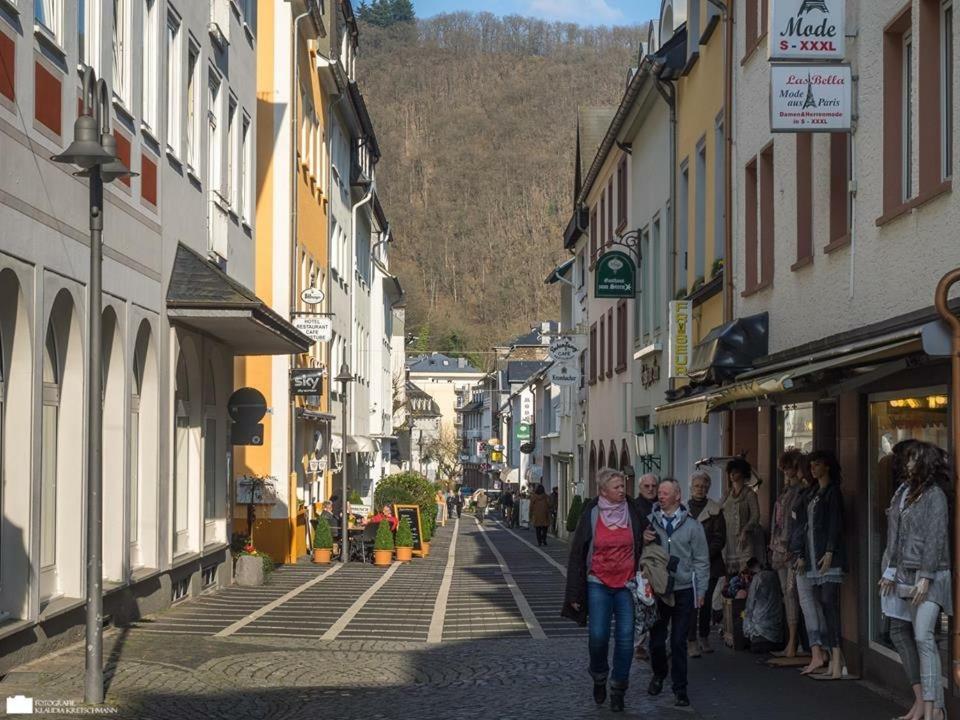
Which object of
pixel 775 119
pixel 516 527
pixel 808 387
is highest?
pixel 775 119

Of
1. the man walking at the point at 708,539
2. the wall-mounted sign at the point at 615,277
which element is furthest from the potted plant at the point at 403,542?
the man walking at the point at 708,539

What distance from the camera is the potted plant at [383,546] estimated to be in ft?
102

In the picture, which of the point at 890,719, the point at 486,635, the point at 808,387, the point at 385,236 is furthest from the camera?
the point at 385,236

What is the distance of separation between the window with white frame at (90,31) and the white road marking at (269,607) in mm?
5792

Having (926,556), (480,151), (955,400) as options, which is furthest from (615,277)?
(480,151)

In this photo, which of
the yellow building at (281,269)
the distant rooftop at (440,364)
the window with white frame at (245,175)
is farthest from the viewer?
the distant rooftop at (440,364)

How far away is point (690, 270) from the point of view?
2423 cm

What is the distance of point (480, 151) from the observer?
580 ft

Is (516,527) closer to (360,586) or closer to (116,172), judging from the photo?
(360,586)

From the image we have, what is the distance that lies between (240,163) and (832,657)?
46.6 feet

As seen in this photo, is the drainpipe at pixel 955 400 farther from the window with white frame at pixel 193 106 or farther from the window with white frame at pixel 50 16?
the window with white frame at pixel 193 106

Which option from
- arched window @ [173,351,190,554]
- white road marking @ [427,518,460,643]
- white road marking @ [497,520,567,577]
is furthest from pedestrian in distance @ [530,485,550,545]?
arched window @ [173,351,190,554]

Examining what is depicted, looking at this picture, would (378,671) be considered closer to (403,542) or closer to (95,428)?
(95,428)

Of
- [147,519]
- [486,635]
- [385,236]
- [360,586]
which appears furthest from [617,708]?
[385,236]
